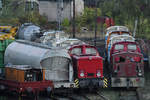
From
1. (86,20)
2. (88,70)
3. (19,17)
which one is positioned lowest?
(88,70)

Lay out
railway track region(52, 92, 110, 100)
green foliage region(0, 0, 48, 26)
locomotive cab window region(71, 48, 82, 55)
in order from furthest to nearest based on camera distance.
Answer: green foliage region(0, 0, 48, 26), locomotive cab window region(71, 48, 82, 55), railway track region(52, 92, 110, 100)

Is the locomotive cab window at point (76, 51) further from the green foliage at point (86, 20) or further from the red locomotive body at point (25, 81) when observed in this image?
the green foliage at point (86, 20)

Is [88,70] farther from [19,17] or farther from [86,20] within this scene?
[19,17]

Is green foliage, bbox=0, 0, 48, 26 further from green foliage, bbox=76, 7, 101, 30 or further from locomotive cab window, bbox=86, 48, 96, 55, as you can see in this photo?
locomotive cab window, bbox=86, 48, 96, 55

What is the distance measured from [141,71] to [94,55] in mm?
2693

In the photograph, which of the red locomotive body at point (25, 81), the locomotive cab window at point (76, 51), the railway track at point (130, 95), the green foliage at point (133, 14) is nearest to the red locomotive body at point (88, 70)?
the locomotive cab window at point (76, 51)

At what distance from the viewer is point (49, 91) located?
19.5 metres

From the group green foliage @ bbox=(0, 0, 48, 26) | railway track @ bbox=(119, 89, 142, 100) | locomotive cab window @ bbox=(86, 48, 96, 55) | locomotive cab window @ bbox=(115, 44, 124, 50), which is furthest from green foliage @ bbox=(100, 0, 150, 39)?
locomotive cab window @ bbox=(86, 48, 96, 55)

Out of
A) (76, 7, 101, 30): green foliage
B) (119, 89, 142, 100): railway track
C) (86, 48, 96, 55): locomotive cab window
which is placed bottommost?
(119, 89, 142, 100): railway track

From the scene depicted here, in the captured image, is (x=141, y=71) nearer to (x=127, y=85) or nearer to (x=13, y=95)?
(x=127, y=85)

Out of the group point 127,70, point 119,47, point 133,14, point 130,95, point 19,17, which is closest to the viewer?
point 130,95

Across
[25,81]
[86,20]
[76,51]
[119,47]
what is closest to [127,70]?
[119,47]

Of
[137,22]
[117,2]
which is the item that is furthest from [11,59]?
[117,2]

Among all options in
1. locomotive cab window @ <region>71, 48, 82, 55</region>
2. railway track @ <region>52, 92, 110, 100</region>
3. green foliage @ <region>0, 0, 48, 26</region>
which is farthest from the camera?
green foliage @ <region>0, 0, 48, 26</region>
